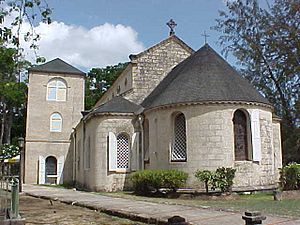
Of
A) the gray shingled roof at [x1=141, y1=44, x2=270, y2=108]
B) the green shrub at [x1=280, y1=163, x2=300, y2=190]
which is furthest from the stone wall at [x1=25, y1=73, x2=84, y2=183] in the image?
the green shrub at [x1=280, y1=163, x2=300, y2=190]

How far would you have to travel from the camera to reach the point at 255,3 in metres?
35.1

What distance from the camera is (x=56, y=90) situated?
39594 mm

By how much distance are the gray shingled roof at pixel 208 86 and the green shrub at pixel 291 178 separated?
13.0 feet

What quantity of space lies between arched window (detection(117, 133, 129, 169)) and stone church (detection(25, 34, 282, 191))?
6cm

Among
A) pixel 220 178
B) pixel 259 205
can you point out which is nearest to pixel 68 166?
pixel 220 178

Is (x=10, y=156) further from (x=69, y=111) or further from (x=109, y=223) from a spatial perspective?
(x=109, y=223)

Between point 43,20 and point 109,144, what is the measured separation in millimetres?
15457

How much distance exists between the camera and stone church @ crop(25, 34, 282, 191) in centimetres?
1966

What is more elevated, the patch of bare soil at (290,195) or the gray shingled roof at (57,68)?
the gray shingled roof at (57,68)

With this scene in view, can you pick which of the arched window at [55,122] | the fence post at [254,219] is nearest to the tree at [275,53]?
the arched window at [55,122]

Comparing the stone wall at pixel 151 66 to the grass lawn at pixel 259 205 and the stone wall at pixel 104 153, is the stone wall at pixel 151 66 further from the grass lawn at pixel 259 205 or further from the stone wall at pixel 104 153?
the grass lawn at pixel 259 205

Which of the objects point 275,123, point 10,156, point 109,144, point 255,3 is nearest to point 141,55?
point 109,144

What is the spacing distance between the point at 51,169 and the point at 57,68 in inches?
415

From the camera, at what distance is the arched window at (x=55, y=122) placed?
3900 centimetres
